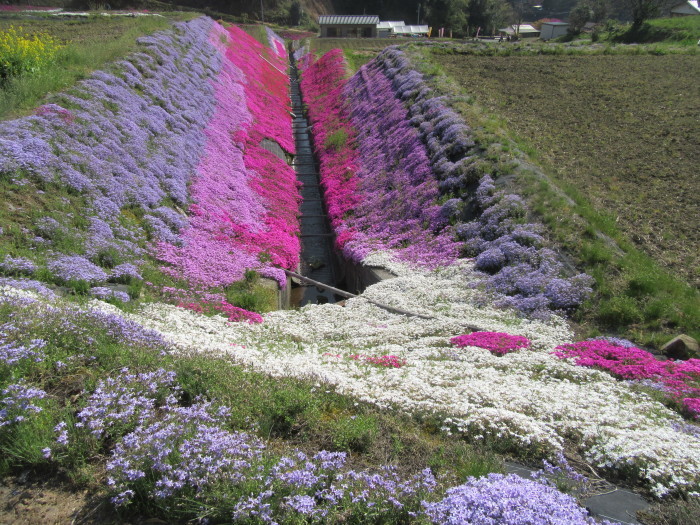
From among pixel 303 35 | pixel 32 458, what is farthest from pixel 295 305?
pixel 303 35

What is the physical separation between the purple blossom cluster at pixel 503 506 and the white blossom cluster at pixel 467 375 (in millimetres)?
1744

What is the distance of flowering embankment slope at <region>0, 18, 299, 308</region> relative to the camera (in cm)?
1313

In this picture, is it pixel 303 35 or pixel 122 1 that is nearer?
pixel 303 35

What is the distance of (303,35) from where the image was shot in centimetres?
9681

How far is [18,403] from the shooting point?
5848 millimetres

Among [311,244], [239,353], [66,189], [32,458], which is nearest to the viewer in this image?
[32,458]

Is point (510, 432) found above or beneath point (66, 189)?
beneath

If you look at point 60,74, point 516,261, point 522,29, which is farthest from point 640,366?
point 522,29

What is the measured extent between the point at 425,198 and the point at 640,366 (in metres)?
13.3

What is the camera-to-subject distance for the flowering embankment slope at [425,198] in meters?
15.2

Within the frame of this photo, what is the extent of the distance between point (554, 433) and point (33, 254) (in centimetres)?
1209

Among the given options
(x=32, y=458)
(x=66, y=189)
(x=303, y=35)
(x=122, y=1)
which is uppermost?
(x=122, y=1)

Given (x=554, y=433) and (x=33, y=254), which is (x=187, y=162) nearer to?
(x=33, y=254)

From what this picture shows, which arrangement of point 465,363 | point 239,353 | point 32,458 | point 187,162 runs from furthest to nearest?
point 187,162 → point 465,363 → point 239,353 → point 32,458
